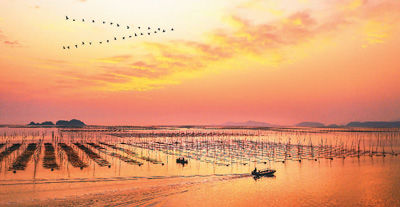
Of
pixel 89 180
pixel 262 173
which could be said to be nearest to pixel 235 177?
pixel 262 173

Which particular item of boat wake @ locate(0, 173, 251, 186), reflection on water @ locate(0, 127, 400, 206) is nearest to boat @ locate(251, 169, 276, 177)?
reflection on water @ locate(0, 127, 400, 206)

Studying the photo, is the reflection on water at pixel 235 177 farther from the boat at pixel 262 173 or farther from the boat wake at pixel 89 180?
the boat at pixel 262 173

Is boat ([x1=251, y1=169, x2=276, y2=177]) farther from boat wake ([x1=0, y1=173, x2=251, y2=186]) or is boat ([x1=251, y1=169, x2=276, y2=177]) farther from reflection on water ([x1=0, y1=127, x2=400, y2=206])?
boat wake ([x1=0, y1=173, x2=251, y2=186])

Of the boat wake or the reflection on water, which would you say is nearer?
the reflection on water

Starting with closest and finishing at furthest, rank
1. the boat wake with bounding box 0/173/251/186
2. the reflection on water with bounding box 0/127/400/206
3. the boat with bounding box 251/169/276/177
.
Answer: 1. the reflection on water with bounding box 0/127/400/206
2. the boat wake with bounding box 0/173/251/186
3. the boat with bounding box 251/169/276/177

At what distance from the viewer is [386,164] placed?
75.1m

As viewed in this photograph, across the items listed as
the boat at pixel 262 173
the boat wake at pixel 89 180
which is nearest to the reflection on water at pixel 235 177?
the boat wake at pixel 89 180

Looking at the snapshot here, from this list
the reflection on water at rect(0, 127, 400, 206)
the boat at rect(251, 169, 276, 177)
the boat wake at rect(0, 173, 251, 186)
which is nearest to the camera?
the reflection on water at rect(0, 127, 400, 206)

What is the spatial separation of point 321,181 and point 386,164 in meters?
30.6

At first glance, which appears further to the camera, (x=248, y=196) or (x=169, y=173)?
(x=169, y=173)

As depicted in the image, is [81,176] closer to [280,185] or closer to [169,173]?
[169,173]

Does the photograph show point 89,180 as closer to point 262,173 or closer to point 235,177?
point 235,177

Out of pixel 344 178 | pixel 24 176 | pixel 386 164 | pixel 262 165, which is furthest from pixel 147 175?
pixel 386 164

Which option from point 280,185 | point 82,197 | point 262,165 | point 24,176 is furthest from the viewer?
point 262,165
